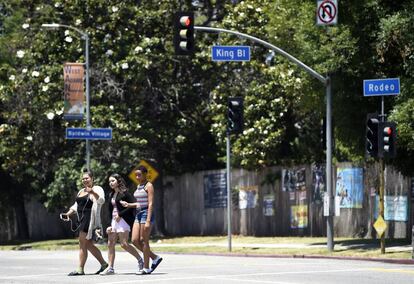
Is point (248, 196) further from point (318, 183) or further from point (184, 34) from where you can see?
point (184, 34)

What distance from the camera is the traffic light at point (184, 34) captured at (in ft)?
85.0

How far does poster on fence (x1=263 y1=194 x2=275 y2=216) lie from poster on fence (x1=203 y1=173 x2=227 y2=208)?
222 centimetres

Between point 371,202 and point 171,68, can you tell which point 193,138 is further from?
point 371,202

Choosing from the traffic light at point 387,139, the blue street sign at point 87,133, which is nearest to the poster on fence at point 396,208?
the traffic light at point 387,139

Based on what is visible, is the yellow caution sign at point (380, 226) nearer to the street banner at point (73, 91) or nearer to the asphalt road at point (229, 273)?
the asphalt road at point (229, 273)

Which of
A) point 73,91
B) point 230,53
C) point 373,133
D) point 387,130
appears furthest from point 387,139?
point 73,91

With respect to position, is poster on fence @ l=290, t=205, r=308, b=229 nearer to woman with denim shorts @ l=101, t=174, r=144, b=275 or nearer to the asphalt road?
the asphalt road

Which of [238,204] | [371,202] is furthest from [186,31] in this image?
[238,204]

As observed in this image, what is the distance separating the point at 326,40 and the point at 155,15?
1274 cm

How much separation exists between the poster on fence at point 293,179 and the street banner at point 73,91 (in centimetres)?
793

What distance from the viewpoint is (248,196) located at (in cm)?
4156

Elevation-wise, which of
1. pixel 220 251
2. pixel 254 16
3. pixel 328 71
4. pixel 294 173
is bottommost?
pixel 220 251

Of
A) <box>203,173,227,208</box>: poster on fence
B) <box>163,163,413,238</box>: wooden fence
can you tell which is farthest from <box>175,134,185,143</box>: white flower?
<box>163,163,413,238</box>: wooden fence

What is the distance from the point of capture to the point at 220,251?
103ft
